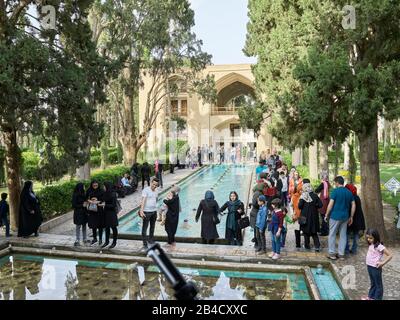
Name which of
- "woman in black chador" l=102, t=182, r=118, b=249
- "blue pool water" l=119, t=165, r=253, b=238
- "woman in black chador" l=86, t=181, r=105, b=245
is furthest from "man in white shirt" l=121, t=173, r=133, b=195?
"woman in black chador" l=102, t=182, r=118, b=249

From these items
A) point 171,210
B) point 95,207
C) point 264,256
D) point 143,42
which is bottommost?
point 264,256

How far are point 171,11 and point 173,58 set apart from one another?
2.40 metres

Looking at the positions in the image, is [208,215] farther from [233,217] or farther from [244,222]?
[244,222]

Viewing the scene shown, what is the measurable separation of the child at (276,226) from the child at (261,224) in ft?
0.56

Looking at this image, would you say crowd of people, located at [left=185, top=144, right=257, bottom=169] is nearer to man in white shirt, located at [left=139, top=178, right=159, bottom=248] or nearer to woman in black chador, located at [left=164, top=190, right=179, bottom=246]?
woman in black chador, located at [left=164, top=190, right=179, bottom=246]

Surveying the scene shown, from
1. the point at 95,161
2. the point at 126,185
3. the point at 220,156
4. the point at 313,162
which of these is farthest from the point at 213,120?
the point at 126,185

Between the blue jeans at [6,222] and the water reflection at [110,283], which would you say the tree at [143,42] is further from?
the water reflection at [110,283]

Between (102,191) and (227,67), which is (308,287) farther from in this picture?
(227,67)

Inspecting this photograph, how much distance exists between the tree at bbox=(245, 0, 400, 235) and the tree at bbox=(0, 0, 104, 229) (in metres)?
5.10

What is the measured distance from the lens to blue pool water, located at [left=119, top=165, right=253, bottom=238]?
10.5 meters

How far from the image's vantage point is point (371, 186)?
8867 millimetres

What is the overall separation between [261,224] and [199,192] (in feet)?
31.0

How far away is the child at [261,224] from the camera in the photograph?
785 cm

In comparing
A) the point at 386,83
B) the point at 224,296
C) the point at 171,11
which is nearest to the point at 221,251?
the point at 224,296
